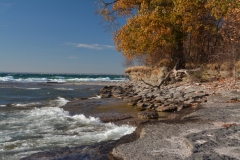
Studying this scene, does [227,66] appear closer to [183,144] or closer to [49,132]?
[183,144]

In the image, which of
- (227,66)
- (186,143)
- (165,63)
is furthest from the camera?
(165,63)

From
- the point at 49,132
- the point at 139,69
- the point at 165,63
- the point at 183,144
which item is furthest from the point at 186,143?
the point at 139,69

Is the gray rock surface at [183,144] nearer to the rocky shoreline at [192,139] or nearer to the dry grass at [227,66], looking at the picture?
the rocky shoreline at [192,139]

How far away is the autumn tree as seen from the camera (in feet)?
52.3

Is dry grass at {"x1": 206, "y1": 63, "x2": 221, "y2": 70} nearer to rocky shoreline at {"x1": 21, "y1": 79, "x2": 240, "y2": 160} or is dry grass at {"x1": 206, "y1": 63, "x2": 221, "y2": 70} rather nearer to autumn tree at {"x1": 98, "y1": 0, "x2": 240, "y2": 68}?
autumn tree at {"x1": 98, "y1": 0, "x2": 240, "y2": 68}

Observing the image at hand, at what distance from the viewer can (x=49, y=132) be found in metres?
8.66

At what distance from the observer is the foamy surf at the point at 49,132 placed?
7005mm

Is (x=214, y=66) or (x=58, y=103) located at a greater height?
(x=214, y=66)

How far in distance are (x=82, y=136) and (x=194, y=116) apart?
404 cm

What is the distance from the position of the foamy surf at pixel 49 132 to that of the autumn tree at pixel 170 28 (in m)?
7.92

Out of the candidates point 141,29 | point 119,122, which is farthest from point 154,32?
point 119,122

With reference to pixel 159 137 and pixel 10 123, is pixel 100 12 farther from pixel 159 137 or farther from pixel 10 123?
pixel 159 137

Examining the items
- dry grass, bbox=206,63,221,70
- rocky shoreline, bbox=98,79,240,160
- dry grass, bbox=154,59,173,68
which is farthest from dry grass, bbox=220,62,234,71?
rocky shoreline, bbox=98,79,240,160

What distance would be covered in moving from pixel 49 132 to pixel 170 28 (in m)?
11.5
